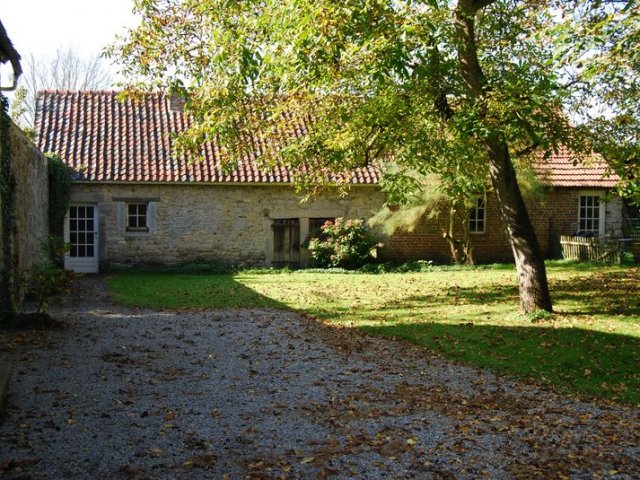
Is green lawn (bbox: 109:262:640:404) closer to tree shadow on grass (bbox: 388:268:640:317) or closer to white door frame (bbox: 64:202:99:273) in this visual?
tree shadow on grass (bbox: 388:268:640:317)

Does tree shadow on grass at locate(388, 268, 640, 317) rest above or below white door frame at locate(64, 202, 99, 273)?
below

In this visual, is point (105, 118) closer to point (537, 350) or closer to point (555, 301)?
point (555, 301)

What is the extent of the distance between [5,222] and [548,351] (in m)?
8.34

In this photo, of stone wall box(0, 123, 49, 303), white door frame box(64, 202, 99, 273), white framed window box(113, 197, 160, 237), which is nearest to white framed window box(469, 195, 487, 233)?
white framed window box(113, 197, 160, 237)

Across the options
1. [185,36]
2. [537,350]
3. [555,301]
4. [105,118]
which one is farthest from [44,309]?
[105,118]

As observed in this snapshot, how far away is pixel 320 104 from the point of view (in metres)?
12.8

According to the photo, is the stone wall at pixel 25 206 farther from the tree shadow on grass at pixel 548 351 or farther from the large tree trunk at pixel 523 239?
the large tree trunk at pixel 523 239

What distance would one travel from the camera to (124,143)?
2155cm

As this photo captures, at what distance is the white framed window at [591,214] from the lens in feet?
Answer: 77.6

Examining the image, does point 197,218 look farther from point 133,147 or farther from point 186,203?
point 133,147

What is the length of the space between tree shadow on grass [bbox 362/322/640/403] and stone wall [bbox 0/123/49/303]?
6107 mm

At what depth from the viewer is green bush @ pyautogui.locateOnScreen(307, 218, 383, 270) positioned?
21.0 metres

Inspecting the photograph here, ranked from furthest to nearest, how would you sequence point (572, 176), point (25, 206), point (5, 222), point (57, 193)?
point (572, 176)
point (57, 193)
point (25, 206)
point (5, 222)

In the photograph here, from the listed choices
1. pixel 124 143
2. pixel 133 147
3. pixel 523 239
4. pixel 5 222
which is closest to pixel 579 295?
pixel 523 239
